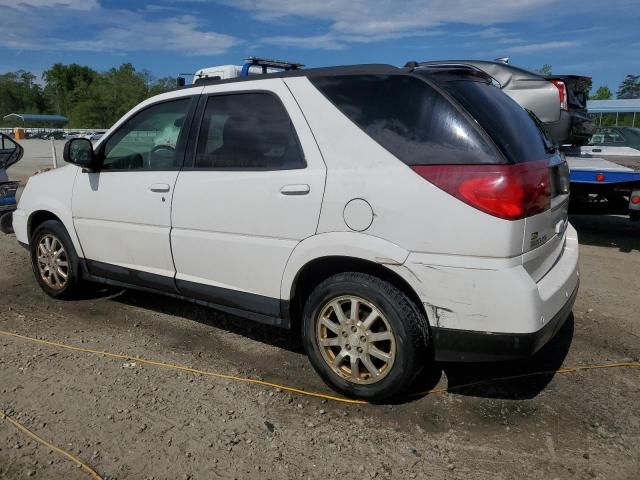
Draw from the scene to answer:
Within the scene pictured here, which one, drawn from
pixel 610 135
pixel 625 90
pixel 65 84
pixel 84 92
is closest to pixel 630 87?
pixel 625 90

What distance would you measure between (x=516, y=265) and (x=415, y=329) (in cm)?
63

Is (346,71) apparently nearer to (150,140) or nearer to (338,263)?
(338,263)

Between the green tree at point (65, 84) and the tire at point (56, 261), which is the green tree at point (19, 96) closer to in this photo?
the green tree at point (65, 84)

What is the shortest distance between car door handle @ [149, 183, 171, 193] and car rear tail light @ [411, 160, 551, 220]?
1.92m

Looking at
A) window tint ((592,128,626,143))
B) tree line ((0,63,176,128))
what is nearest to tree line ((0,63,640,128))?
tree line ((0,63,176,128))

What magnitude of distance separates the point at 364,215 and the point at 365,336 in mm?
701

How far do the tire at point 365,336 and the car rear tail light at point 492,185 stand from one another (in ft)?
2.13

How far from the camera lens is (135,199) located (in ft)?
13.4

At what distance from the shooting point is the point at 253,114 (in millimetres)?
3543

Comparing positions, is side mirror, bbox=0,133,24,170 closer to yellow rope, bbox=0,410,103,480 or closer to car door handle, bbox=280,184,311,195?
yellow rope, bbox=0,410,103,480

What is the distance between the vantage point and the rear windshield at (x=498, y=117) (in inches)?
110

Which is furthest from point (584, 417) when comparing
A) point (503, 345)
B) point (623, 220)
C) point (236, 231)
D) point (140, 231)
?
point (623, 220)

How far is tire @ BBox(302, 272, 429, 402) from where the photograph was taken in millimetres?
2932

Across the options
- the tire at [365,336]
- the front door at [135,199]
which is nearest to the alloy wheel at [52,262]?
the front door at [135,199]
